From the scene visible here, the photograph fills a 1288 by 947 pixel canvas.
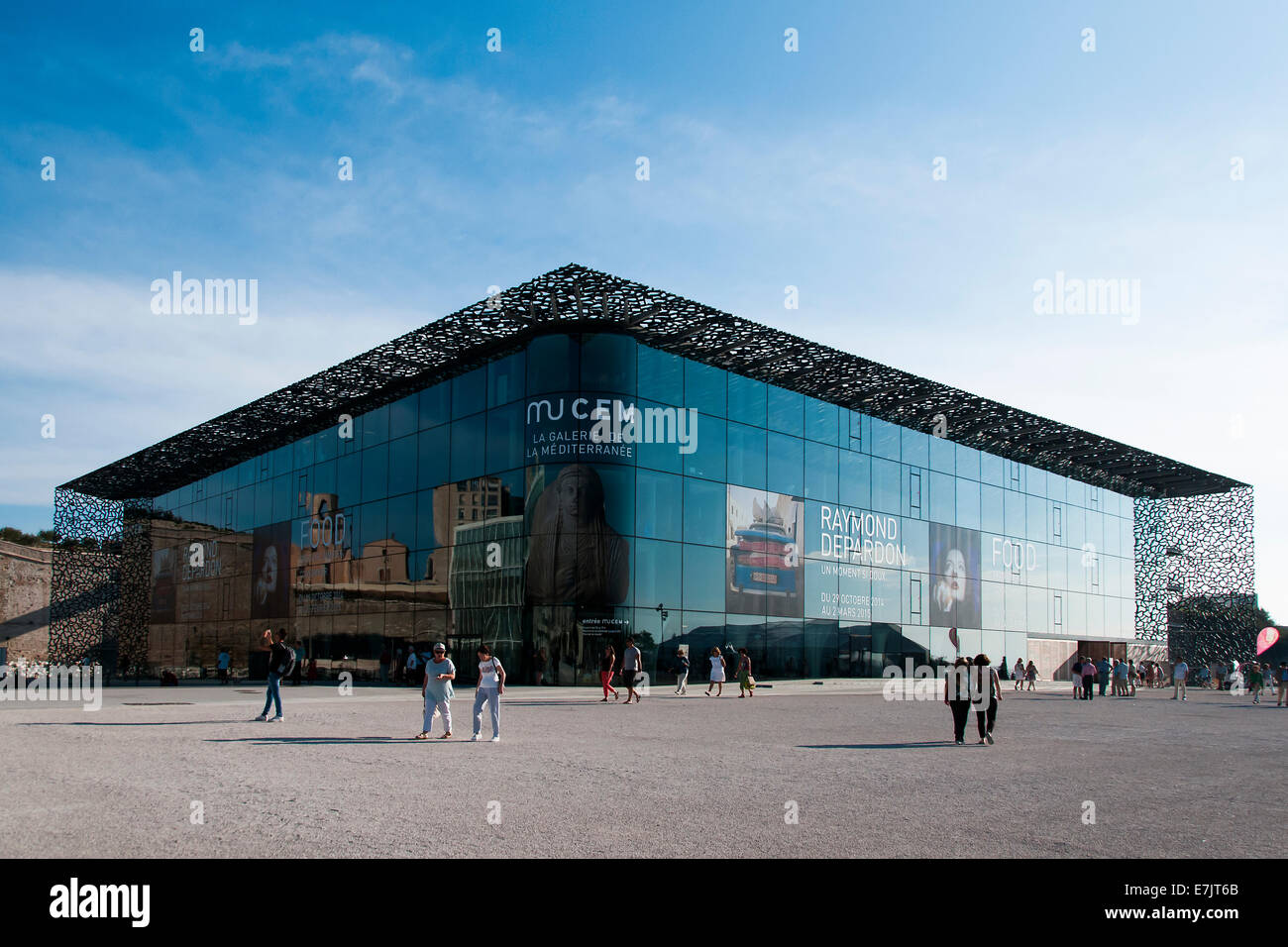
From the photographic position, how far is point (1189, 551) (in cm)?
6619

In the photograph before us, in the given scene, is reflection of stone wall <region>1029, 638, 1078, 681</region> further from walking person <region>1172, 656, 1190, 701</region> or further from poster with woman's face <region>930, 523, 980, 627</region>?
walking person <region>1172, 656, 1190, 701</region>

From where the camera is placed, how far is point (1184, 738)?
17.3 m

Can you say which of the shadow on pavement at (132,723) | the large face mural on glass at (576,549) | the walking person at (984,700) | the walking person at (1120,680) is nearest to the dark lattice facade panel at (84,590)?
the large face mural on glass at (576,549)

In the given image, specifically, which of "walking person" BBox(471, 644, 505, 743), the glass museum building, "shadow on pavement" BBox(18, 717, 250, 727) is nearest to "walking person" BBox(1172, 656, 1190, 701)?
the glass museum building

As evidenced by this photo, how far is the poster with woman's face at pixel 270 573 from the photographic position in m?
47.1

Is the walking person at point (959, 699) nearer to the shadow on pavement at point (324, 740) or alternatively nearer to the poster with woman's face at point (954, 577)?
the shadow on pavement at point (324, 740)

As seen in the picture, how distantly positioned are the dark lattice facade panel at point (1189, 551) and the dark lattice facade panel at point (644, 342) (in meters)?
5.37

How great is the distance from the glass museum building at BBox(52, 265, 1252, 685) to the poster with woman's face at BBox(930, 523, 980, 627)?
13 centimetres

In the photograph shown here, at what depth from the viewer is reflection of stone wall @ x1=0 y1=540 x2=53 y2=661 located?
6656 cm

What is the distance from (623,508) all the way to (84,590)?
47692mm

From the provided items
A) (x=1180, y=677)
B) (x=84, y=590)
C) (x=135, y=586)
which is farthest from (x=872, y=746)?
(x=84, y=590)
